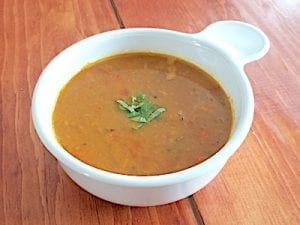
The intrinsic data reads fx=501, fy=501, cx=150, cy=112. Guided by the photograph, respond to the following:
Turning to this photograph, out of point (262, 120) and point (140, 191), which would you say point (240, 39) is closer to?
point (262, 120)

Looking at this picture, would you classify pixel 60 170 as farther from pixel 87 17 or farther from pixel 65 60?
pixel 87 17

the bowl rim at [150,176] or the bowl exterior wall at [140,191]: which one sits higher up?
the bowl rim at [150,176]

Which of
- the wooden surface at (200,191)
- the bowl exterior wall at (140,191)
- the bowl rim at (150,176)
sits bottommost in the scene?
the wooden surface at (200,191)

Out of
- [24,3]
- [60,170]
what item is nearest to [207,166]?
[60,170]

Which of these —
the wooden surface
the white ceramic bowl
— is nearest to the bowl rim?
the white ceramic bowl

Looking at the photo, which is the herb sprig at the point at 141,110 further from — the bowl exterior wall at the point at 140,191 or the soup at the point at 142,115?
the bowl exterior wall at the point at 140,191

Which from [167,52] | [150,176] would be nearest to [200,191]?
[150,176]

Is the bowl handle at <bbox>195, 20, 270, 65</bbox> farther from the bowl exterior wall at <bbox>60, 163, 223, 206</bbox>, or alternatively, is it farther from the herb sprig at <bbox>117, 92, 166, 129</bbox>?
the bowl exterior wall at <bbox>60, 163, 223, 206</bbox>

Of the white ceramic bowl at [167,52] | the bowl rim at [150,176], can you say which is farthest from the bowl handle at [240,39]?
the bowl rim at [150,176]
